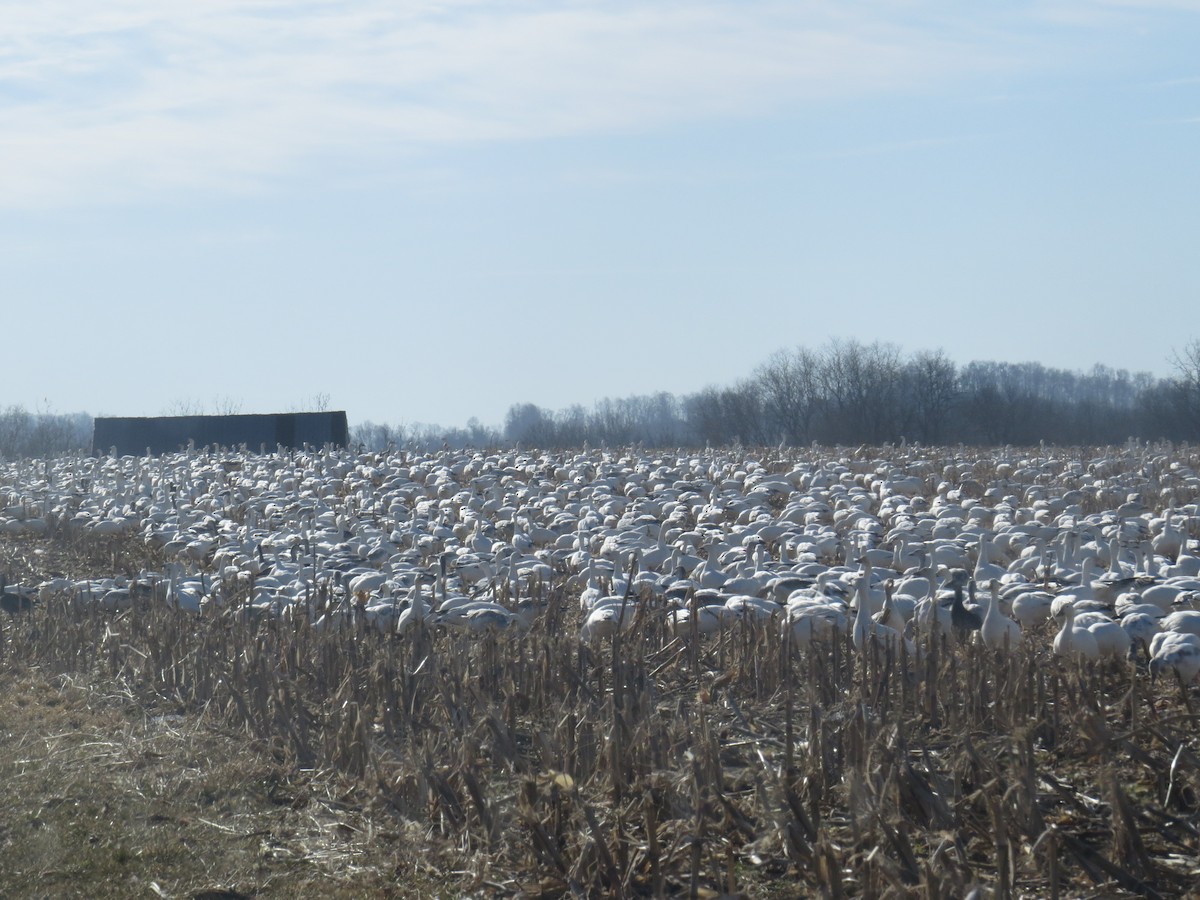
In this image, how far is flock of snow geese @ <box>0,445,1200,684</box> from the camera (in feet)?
30.6

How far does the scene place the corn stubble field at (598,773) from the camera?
15.5 ft

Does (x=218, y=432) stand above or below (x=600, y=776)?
above

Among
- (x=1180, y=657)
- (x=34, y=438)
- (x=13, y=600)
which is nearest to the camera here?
(x=1180, y=657)

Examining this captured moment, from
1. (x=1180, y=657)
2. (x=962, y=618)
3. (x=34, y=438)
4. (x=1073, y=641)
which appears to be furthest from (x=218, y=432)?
(x=1180, y=657)

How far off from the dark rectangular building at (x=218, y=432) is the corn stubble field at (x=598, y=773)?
3388cm

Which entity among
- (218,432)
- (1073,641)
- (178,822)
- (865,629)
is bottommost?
(178,822)

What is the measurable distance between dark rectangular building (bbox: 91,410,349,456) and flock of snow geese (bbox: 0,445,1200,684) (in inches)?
307

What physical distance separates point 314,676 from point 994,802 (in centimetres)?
451

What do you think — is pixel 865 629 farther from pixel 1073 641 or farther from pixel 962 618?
pixel 962 618

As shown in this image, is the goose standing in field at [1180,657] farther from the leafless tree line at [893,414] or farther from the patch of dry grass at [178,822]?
the leafless tree line at [893,414]

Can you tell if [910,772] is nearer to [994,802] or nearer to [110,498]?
[994,802]

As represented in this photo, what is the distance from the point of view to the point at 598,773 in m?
5.73

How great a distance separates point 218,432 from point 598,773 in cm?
3966

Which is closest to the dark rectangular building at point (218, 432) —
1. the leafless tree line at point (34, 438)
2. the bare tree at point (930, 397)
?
the leafless tree line at point (34, 438)
